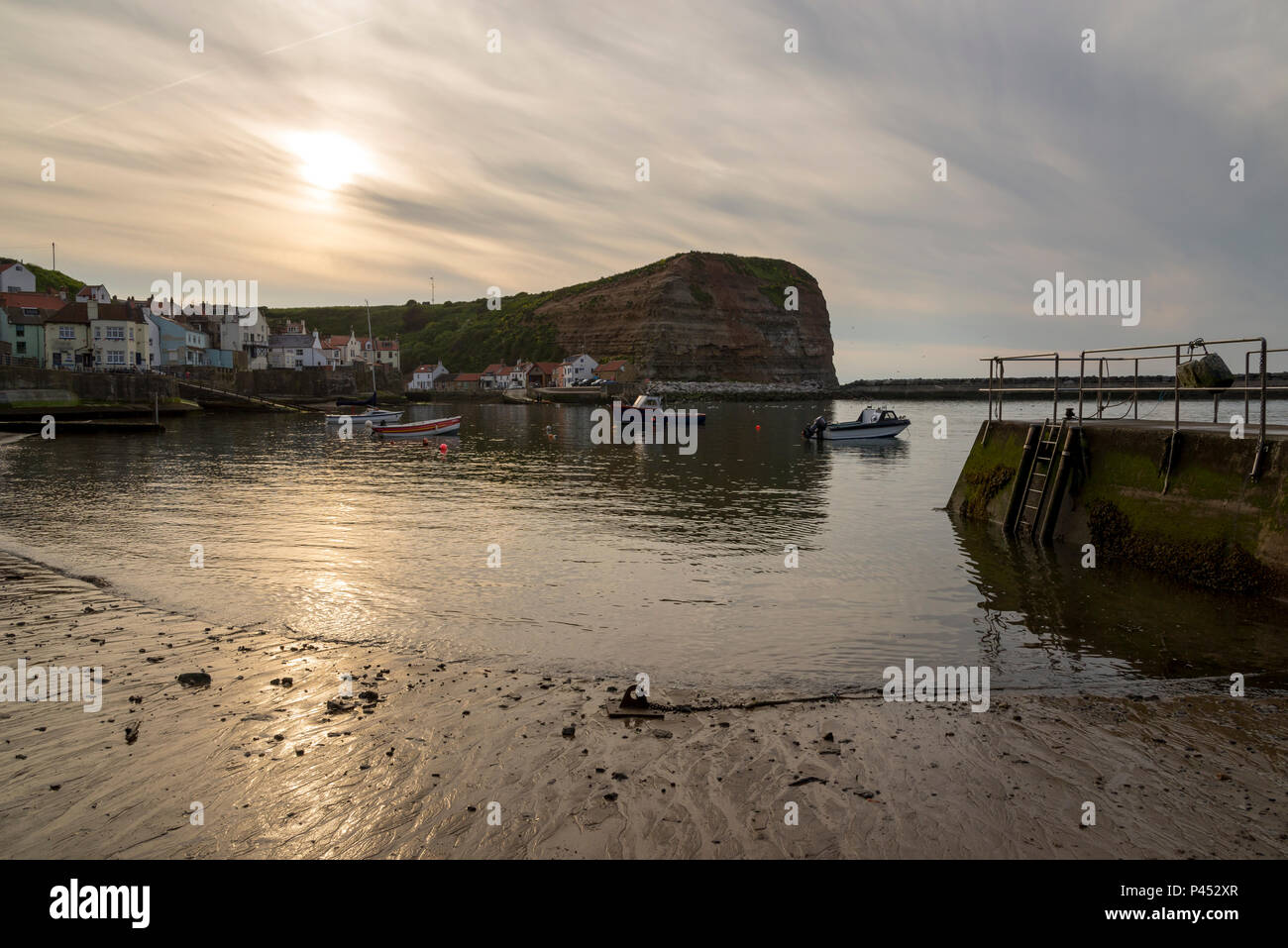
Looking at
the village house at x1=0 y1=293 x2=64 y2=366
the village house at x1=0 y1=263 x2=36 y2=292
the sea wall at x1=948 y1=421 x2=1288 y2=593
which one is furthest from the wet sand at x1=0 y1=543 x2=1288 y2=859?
the village house at x1=0 y1=263 x2=36 y2=292

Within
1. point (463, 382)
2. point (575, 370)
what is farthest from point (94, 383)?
point (463, 382)

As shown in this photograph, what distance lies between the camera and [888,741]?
7.70 metres

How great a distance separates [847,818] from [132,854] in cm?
532

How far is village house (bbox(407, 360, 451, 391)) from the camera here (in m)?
184

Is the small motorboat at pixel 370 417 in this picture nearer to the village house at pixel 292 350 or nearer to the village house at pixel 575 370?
the village house at pixel 292 350

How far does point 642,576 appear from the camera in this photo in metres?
16.0

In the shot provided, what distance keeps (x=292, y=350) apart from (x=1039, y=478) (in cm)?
15449

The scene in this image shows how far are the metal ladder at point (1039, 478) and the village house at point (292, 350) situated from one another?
150m

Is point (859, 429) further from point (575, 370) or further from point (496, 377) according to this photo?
point (496, 377)

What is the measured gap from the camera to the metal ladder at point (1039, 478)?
63.5 ft

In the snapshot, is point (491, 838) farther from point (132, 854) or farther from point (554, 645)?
point (554, 645)

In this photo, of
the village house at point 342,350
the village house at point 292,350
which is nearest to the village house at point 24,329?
the village house at point 292,350
